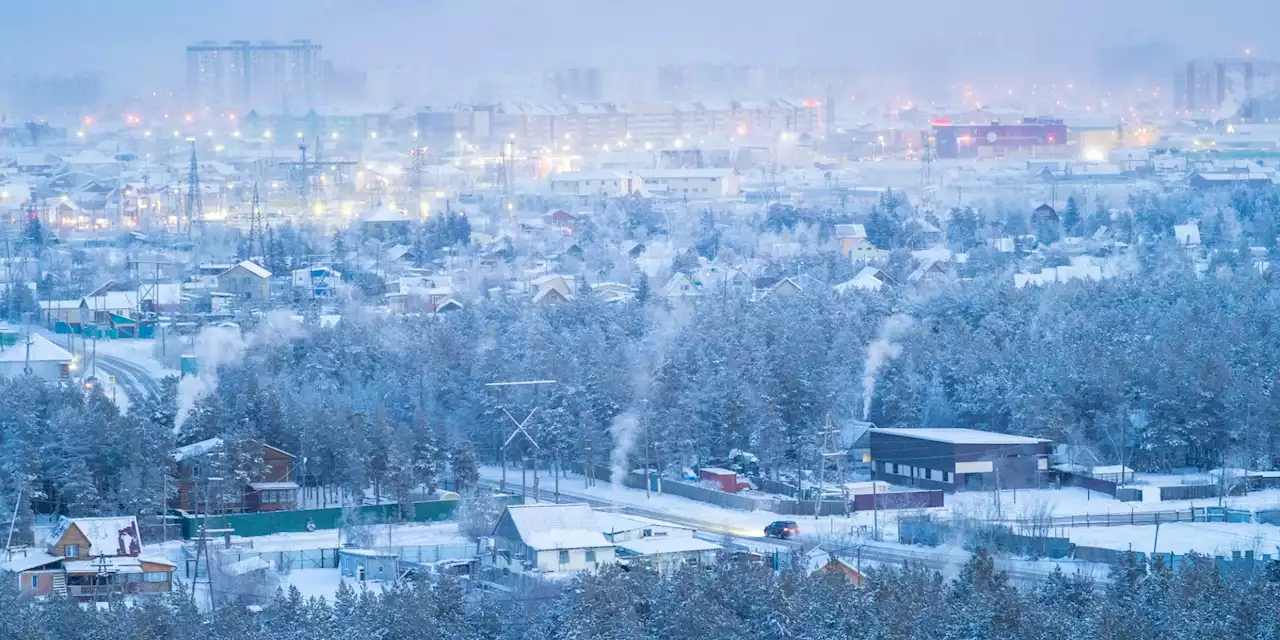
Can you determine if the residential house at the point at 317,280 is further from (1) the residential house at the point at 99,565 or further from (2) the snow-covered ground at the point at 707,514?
(1) the residential house at the point at 99,565

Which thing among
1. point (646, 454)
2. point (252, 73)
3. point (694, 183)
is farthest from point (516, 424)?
point (252, 73)

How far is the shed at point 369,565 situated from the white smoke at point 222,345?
2.88 metres

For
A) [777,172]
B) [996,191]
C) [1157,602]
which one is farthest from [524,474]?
[777,172]

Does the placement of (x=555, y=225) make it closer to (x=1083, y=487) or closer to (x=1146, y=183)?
(x=1146, y=183)

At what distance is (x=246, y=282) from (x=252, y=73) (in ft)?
95.1

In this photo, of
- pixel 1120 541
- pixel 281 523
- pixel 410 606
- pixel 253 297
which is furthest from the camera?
pixel 253 297

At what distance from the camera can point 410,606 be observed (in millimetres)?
6445

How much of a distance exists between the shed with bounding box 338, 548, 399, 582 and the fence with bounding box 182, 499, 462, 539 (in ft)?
2.77

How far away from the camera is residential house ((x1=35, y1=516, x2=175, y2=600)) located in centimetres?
738

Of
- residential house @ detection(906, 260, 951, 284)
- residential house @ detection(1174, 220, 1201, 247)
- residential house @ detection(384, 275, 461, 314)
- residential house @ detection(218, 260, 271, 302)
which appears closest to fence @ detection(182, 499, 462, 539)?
residential house @ detection(384, 275, 461, 314)

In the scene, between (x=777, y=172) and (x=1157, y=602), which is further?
(x=777, y=172)

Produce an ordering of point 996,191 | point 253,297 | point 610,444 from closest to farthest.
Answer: point 610,444 < point 253,297 < point 996,191

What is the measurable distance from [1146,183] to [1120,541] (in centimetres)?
1740

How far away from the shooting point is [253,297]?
49.7 feet
